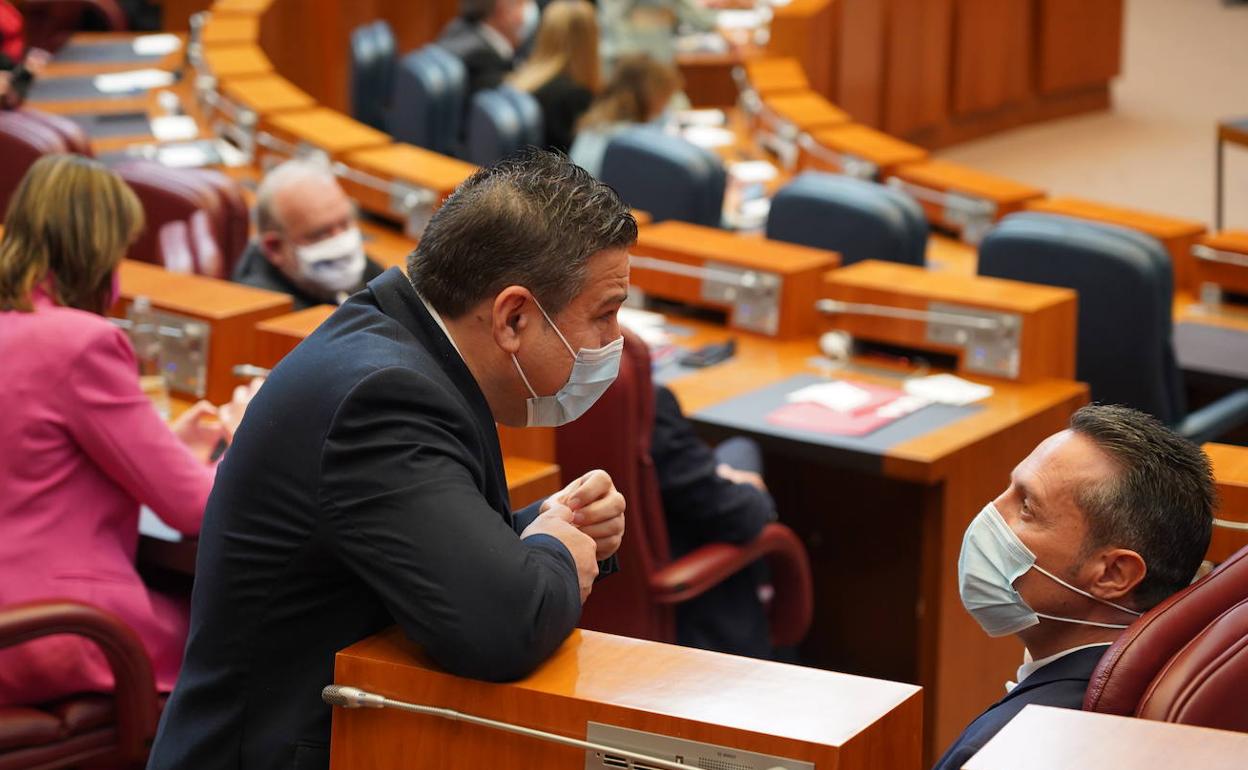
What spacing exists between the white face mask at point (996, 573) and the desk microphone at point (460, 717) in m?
0.56

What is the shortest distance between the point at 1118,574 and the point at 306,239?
7.08 feet

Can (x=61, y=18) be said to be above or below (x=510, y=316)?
below

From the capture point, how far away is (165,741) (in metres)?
1.51

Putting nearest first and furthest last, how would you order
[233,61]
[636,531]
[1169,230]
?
[636,531] → [1169,230] → [233,61]

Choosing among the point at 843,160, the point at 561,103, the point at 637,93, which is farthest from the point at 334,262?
the point at 561,103

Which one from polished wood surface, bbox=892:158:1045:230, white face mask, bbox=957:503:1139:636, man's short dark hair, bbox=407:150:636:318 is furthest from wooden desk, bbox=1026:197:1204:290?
man's short dark hair, bbox=407:150:636:318

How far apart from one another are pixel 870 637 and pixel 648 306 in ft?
3.42

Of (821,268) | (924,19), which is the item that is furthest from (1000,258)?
(924,19)

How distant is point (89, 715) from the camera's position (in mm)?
2336

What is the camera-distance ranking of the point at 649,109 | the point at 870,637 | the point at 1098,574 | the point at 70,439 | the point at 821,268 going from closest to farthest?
the point at 1098,574
the point at 70,439
the point at 870,637
the point at 821,268
the point at 649,109

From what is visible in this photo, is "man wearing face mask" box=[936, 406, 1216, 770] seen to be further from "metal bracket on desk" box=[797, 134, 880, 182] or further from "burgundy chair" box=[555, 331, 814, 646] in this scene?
"metal bracket on desk" box=[797, 134, 880, 182]

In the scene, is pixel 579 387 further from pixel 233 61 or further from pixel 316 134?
pixel 233 61

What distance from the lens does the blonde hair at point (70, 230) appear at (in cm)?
246

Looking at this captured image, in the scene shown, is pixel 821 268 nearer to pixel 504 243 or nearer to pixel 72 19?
pixel 504 243
